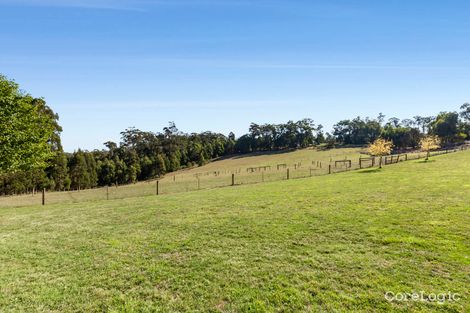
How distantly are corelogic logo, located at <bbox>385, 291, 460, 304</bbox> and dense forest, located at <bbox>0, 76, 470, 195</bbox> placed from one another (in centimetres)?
2641

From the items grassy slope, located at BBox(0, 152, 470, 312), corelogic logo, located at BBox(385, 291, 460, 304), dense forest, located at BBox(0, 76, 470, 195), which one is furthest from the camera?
dense forest, located at BBox(0, 76, 470, 195)

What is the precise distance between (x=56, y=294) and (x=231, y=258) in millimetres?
4542

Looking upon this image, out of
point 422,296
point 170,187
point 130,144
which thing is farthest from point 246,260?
point 130,144

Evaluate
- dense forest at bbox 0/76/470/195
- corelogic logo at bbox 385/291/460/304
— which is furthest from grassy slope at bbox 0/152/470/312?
dense forest at bbox 0/76/470/195

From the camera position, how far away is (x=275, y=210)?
47.8 feet

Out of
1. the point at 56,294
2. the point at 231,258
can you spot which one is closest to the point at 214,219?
the point at 231,258

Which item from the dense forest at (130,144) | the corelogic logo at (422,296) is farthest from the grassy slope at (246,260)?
the dense forest at (130,144)

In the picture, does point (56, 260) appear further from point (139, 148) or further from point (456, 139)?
point (456, 139)

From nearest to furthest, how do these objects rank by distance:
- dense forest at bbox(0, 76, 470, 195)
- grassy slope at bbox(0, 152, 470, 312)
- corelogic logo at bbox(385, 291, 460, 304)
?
corelogic logo at bbox(385, 291, 460, 304), grassy slope at bbox(0, 152, 470, 312), dense forest at bbox(0, 76, 470, 195)

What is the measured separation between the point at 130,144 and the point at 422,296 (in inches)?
3793

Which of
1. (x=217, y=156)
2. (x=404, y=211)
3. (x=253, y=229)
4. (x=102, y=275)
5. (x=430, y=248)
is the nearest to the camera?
(x=102, y=275)

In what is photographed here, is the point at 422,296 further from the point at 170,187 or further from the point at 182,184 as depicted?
the point at 182,184

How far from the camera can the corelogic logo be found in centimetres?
565

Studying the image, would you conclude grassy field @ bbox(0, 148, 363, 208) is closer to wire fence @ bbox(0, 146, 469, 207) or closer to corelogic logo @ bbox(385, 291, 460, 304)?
wire fence @ bbox(0, 146, 469, 207)
